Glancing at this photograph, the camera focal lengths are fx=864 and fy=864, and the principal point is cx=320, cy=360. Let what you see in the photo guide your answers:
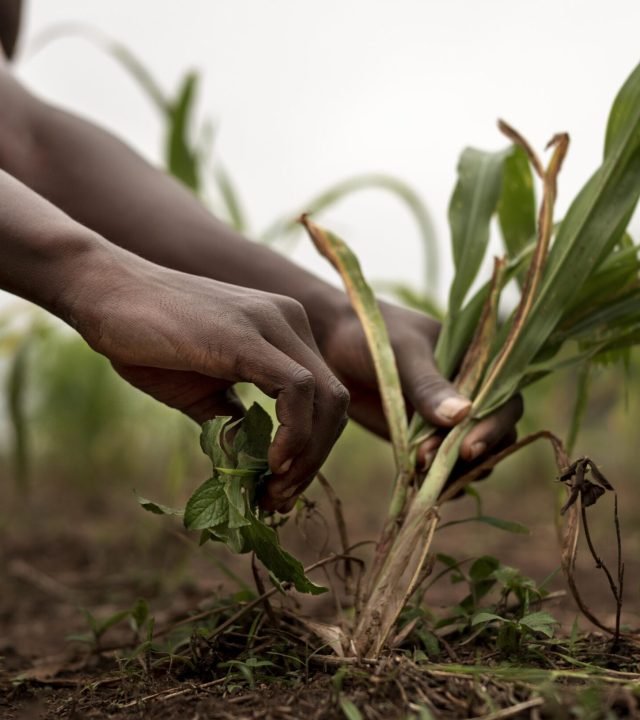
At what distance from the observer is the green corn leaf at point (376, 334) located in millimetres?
1008

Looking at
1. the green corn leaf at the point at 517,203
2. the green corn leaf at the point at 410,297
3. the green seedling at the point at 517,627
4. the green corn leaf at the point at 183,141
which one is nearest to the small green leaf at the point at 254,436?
the green seedling at the point at 517,627

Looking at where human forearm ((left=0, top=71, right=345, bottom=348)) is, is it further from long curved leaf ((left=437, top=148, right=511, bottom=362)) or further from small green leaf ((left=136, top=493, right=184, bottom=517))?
small green leaf ((left=136, top=493, right=184, bottom=517))

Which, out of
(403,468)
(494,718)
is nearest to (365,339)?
(403,468)

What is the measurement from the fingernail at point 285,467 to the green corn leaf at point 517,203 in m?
0.58

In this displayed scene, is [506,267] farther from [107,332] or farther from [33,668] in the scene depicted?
[33,668]

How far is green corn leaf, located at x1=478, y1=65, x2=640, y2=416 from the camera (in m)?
1.01

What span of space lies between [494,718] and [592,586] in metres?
1.31

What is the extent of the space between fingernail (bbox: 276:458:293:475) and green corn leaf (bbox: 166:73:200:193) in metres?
1.31

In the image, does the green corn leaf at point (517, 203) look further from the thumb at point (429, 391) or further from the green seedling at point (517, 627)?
the green seedling at point (517, 627)

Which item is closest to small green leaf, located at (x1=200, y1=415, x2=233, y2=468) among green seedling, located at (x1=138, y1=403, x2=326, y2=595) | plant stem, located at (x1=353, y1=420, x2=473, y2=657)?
green seedling, located at (x1=138, y1=403, x2=326, y2=595)

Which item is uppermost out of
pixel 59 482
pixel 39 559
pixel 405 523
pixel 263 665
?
pixel 405 523

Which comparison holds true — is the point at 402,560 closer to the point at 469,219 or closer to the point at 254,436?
the point at 254,436

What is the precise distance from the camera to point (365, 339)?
42.5 inches

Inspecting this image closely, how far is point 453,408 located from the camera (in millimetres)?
976
